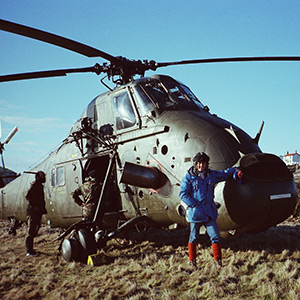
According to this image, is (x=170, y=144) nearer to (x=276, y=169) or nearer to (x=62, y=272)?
(x=276, y=169)

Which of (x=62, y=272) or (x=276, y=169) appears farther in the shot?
(x=62, y=272)

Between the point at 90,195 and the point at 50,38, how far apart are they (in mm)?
3837

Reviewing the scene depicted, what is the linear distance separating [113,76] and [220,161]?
4612 mm

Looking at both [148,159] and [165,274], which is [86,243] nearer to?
[165,274]

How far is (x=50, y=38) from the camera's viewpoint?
20.1ft

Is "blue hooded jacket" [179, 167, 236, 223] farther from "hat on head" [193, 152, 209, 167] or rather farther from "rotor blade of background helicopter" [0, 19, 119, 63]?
"rotor blade of background helicopter" [0, 19, 119, 63]

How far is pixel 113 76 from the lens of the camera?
9.17 m

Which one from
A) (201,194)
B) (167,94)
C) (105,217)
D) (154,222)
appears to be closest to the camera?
(201,194)

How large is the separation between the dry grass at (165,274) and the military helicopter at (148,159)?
2.23ft

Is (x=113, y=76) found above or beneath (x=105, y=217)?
above

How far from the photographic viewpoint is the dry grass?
479 cm

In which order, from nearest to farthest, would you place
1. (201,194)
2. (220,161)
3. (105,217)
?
(201,194) < (220,161) < (105,217)

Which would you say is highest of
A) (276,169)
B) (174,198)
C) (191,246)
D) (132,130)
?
(132,130)

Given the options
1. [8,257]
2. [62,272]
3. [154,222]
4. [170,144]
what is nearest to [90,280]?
[62,272]
